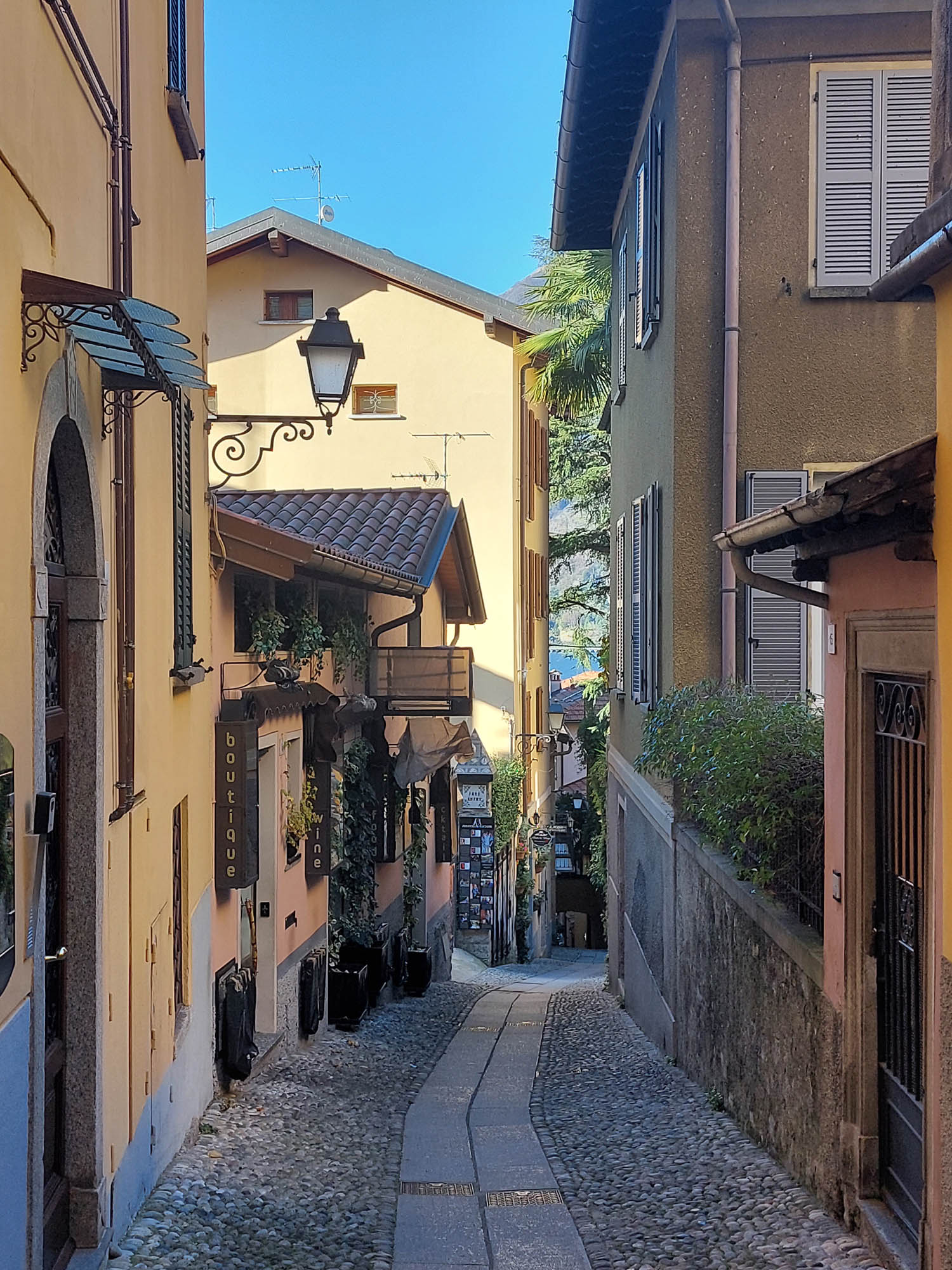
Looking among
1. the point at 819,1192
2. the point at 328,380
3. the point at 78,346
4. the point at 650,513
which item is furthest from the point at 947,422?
the point at 650,513

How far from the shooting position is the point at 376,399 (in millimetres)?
23625

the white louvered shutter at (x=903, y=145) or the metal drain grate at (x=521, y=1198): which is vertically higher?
the white louvered shutter at (x=903, y=145)

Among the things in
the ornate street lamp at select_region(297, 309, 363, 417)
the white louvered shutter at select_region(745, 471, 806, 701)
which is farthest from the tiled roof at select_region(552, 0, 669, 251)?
the white louvered shutter at select_region(745, 471, 806, 701)

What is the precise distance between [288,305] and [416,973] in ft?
42.0

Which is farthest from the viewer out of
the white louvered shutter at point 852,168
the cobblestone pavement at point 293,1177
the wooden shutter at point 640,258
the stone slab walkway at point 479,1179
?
the wooden shutter at point 640,258

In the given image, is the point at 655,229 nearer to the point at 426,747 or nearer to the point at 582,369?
the point at 426,747

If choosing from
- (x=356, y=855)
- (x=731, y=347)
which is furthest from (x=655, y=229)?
(x=356, y=855)

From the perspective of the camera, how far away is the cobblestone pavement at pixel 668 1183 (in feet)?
17.7

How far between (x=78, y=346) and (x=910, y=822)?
344 centimetres

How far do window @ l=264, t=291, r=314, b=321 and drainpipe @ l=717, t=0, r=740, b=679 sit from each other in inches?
555

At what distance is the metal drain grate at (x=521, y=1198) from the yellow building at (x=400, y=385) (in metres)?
16.5

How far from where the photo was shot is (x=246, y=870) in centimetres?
862

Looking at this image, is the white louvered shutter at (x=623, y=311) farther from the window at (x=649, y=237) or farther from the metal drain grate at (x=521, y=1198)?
the metal drain grate at (x=521, y=1198)

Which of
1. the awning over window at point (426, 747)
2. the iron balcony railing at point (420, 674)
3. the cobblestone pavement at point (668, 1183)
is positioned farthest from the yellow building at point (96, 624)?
the awning over window at point (426, 747)
